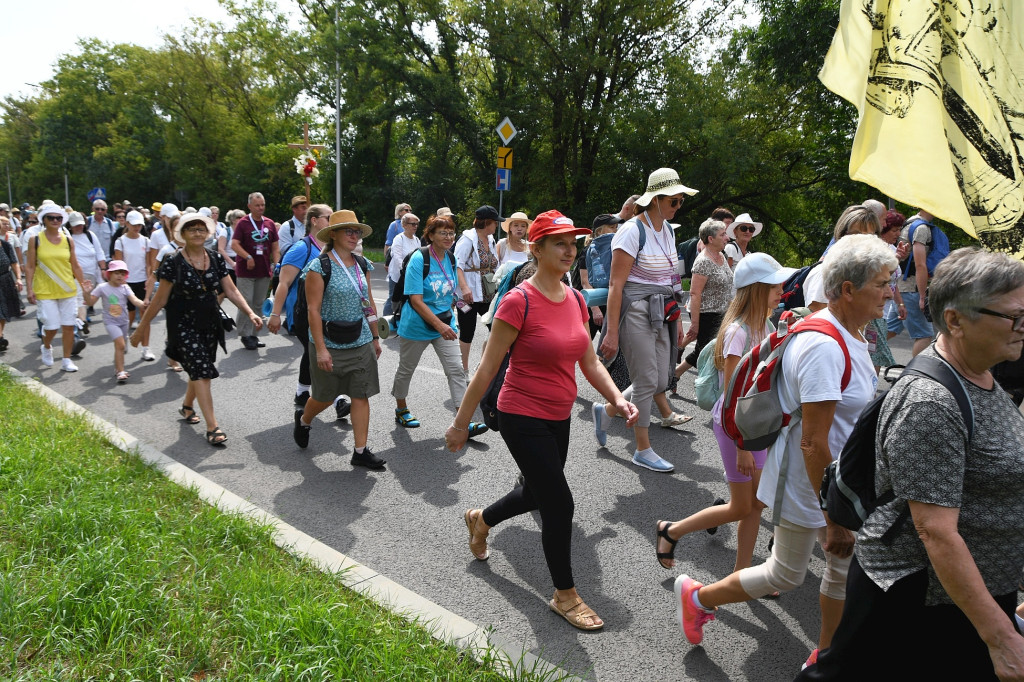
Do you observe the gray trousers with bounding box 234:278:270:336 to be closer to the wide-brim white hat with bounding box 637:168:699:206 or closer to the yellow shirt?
the yellow shirt

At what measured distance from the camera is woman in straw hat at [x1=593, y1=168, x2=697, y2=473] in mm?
5188

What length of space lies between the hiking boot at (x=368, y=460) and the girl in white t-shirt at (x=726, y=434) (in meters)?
2.40

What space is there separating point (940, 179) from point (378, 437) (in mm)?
4812

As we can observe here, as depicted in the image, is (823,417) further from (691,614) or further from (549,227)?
(549,227)

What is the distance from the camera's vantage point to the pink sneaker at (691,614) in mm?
3211

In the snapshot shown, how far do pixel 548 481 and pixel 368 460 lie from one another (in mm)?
2444

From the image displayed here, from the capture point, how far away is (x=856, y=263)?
2.62 metres

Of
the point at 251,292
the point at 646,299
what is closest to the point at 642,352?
the point at 646,299

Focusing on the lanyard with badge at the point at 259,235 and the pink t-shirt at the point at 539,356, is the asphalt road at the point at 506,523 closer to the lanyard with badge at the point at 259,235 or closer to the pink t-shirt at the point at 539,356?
the pink t-shirt at the point at 539,356

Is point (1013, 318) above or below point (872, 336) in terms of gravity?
above

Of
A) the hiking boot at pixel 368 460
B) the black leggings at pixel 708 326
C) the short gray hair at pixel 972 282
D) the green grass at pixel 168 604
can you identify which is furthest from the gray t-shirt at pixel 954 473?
the black leggings at pixel 708 326

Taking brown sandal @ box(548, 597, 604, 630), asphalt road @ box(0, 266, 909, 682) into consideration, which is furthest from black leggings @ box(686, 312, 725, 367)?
brown sandal @ box(548, 597, 604, 630)

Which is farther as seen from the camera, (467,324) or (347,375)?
(467,324)

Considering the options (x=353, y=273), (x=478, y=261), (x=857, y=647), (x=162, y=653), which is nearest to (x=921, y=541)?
(x=857, y=647)
